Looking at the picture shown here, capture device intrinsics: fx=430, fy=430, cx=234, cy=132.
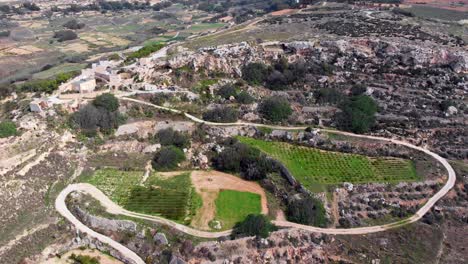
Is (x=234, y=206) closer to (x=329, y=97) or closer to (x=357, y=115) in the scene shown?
(x=357, y=115)

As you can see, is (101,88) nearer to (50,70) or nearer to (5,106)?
(5,106)

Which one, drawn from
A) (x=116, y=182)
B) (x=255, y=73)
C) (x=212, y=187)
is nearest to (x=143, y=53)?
(x=255, y=73)

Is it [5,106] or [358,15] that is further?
[358,15]

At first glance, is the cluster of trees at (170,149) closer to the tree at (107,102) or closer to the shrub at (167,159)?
the shrub at (167,159)

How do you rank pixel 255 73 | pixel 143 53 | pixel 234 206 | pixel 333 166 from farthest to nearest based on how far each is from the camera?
pixel 143 53, pixel 255 73, pixel 333 166, pixel 234 206

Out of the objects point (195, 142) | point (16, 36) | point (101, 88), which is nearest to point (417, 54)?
point (195, 142)
